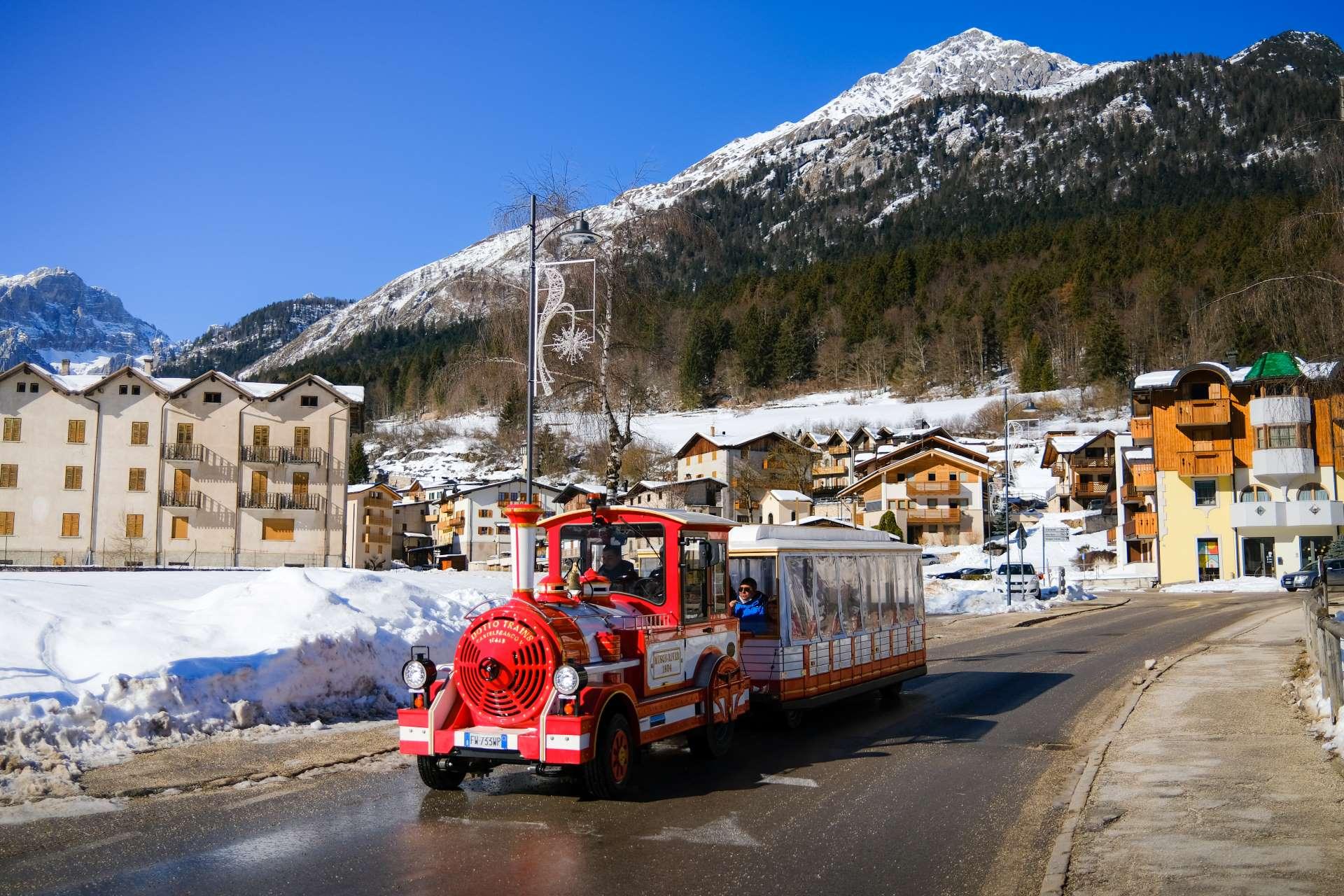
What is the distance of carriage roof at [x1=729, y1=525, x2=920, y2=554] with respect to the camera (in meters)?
13.0

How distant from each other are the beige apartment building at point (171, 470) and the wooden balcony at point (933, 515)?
49.2 metres

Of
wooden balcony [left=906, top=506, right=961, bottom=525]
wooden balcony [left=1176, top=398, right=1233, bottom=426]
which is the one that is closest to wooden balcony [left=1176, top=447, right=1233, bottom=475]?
wooden balcony [left=1176, top=398, right=1233, bottom=426]

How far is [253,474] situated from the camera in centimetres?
5841

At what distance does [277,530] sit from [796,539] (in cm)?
5103

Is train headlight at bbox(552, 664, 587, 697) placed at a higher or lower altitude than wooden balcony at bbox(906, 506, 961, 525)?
lower

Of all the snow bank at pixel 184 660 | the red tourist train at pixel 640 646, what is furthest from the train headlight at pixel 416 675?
the snow bank at pixel 184 660

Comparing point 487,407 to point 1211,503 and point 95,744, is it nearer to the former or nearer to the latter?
point 95,744

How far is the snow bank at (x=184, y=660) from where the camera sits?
1034 centimetres

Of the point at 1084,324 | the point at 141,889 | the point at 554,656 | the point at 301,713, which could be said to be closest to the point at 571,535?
the point at 554,656

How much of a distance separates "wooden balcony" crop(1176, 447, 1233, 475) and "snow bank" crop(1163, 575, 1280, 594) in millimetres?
6156

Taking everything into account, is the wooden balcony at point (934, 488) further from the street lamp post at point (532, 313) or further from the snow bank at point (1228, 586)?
the street lamp post at point (532, 313)

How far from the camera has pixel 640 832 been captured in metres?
8.06

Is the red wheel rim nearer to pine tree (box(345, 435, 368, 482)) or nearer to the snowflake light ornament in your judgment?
the snowflake light ornament

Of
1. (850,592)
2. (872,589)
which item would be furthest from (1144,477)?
(850,592)
